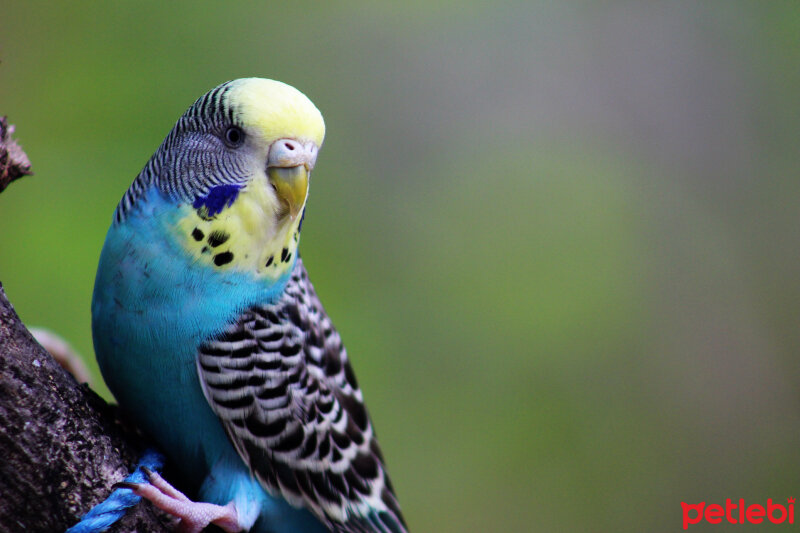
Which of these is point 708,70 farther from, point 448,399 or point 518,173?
point 448,399

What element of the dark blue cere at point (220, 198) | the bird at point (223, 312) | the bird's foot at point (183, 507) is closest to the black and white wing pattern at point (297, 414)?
the bird at point (223, 312)

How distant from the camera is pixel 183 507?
182 cm

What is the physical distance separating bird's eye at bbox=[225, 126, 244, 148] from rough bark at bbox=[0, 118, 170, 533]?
520 millimetres

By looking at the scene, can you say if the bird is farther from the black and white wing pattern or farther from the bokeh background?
the bokeh background

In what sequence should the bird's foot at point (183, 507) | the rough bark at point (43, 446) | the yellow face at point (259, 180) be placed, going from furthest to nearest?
1. the yellow face at point (259, 180)
2. the bird's foot at point (183, 507)
3. the rough bark at point (43, 446)

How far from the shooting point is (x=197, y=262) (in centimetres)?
200

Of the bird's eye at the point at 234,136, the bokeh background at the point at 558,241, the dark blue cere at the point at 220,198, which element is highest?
the bird's eye at the point at 234,136

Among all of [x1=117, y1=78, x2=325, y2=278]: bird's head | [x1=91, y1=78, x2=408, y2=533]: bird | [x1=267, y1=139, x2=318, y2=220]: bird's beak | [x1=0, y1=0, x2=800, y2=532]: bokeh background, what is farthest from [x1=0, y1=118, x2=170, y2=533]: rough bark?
[x1=0, y1=0, x2=800, y2=532]: bokeh background

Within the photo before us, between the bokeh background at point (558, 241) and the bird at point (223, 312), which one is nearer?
the bird at point (223, 312)

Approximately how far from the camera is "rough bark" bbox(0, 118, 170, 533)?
1598mm

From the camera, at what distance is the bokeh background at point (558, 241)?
16.6ft

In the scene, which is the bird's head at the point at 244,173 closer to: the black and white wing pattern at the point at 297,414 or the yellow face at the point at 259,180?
the yellow face at the point at 259,180

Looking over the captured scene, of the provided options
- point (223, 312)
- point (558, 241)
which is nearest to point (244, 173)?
point (223, 312)

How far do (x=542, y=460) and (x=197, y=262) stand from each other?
3744mm
